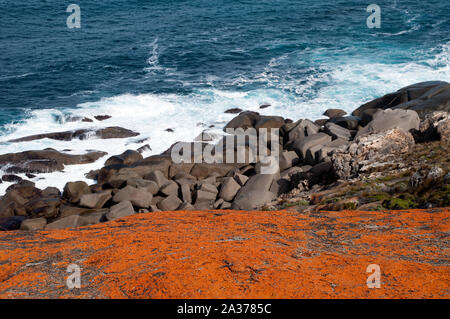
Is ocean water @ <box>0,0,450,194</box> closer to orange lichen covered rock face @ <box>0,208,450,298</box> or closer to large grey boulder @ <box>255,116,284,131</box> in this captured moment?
large grey boulder @ <box>255,116,284,131</box>

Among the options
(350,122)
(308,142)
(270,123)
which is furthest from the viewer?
(270,123)

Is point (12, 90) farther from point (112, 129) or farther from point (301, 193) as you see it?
point (301, 193)

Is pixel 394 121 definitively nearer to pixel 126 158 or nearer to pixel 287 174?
pixel 287 174

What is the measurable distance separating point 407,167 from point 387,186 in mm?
1948

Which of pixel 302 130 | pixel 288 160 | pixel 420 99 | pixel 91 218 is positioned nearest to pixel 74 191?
pixel 91 218

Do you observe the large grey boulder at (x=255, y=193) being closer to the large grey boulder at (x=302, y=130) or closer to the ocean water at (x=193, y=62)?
the large grey boulder at (x=302, y=130)

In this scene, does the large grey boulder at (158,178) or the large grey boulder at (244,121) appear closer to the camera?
the large grey boulder at (158,178)

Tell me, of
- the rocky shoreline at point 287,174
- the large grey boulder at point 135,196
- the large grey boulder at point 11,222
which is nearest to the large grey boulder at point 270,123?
the rocky shoreline at point 287,174

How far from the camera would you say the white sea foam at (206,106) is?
27766 mm

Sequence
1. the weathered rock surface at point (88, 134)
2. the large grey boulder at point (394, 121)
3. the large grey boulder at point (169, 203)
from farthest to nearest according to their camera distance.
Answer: the weathered rock surface at point (88, 134), the large grey boulder at point (169, 203), the large grey boulder at point (394, 121)

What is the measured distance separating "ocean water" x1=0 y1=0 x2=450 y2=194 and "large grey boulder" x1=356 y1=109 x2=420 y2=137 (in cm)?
985

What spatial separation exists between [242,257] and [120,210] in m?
11.7

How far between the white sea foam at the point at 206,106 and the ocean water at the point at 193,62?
0.30 feet

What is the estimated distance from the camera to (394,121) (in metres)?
18.6
